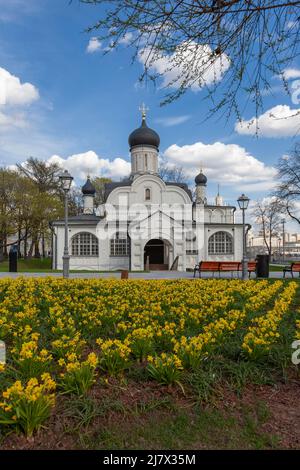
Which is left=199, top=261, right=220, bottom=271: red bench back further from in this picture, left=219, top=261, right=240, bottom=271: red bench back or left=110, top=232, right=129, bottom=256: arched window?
left=110, top=232, right=129, bottom=256: arched window

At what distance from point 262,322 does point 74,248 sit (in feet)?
87.6

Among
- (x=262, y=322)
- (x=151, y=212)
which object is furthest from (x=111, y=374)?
(x=151, y=212)

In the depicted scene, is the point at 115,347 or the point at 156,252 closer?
the point at 115,347

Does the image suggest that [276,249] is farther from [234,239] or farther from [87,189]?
[87,189]

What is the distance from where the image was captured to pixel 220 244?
107ft

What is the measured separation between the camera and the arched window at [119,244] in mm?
30469

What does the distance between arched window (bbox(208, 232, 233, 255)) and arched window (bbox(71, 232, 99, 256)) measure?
10.6 metres

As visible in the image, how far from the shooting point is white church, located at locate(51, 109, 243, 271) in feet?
95.1

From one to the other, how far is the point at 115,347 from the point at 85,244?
26633 millimetres

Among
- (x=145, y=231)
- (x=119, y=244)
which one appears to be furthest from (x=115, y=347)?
(x=119, y=244)

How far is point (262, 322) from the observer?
5141mm

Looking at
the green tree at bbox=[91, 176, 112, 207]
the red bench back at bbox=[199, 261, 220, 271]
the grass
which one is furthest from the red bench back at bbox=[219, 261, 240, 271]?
the green tree at bbox=[91, 176, 112, 207]
